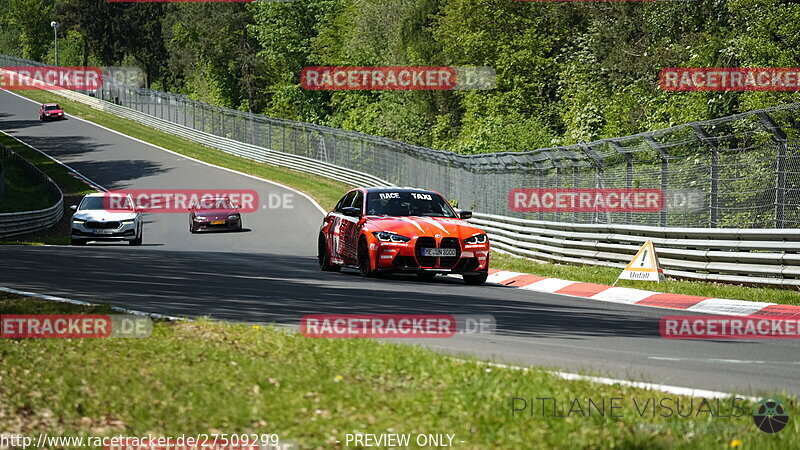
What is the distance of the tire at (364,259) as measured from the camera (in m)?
17.1

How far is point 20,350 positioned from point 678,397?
4303 millimetres

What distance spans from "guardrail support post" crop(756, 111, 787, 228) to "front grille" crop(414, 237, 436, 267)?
5045 mm

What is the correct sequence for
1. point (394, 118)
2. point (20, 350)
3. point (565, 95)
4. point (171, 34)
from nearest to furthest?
point (20, 350), point (565, 95), point (394, 118), point (171, 34)

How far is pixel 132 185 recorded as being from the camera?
52969 mm

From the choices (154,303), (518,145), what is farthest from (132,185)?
(154,303)

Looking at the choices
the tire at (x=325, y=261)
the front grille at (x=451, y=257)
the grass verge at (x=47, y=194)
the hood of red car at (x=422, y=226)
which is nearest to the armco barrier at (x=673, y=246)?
the hood of red car at (x=422, y=226)

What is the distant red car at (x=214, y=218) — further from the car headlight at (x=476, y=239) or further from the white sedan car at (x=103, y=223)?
the car headlight at (x=476, y=239)

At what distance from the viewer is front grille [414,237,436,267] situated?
16594 millimetres

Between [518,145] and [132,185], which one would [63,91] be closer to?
[132,185]

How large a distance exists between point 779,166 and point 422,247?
532 centimetres
